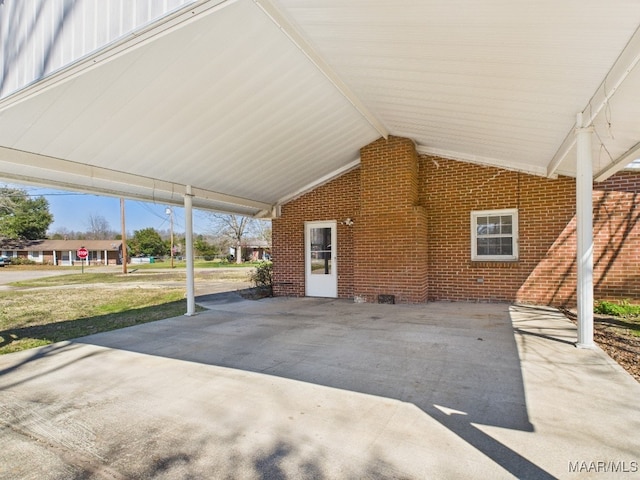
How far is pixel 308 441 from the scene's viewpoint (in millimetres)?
2408

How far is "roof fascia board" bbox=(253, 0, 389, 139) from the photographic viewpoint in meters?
3.43

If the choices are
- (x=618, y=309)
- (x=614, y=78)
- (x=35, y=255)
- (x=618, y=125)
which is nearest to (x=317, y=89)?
(x=614, y=78)

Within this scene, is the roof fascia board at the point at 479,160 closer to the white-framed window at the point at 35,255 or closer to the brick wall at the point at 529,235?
the brick wall at the point at 529,235

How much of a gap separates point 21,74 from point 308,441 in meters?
4.82

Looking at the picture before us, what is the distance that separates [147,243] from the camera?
156 ft

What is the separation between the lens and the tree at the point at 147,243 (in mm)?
47125

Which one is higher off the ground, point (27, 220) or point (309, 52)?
point (27, 220)

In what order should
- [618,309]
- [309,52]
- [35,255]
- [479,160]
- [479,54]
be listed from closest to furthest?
[479,54]
[309,52]
[618,309]
[479,160]
[35,255]

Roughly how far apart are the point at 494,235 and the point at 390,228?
238 cm

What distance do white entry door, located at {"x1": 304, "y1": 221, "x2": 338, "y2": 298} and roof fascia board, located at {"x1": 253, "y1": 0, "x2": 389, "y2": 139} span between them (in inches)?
145

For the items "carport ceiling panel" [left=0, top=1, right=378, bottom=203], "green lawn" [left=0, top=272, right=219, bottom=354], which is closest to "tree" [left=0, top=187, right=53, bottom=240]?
"green lawn" [left=0, top=272, right=219, bottom=354]

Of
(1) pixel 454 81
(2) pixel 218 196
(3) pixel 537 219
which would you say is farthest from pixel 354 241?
(1) pixel 454 81

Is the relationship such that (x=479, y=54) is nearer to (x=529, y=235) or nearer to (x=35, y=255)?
(x=529, y=235)

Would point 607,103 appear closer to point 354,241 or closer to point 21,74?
point 354,241
